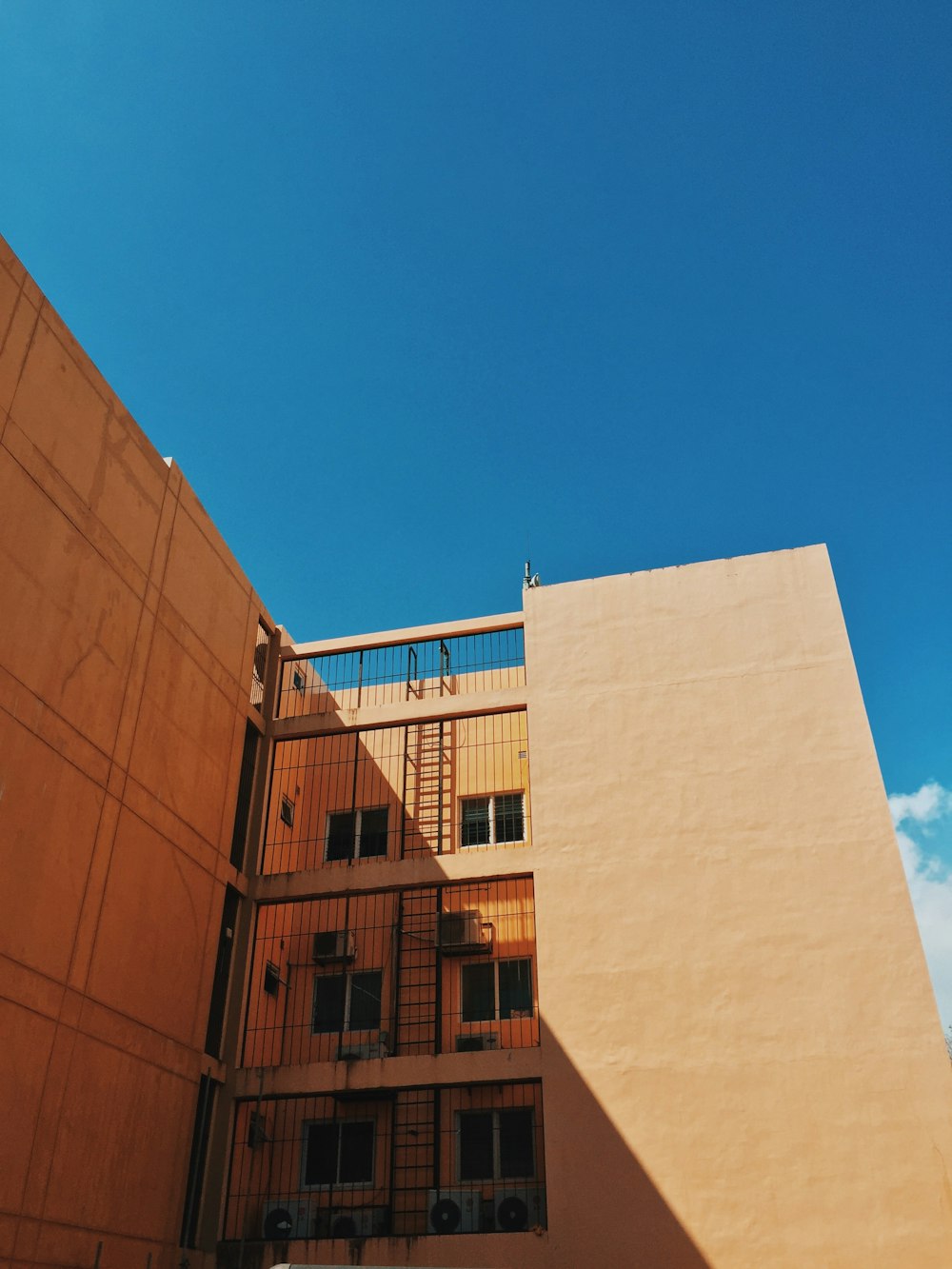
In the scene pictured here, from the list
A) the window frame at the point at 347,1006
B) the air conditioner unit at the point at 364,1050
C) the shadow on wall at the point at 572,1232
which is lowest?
the shadow on wall at the point at 572,1232

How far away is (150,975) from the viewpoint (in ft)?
50.7

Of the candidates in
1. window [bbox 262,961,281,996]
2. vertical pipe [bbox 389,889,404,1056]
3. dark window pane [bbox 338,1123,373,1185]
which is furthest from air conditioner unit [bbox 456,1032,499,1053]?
window [bbox 262,961,281,996]

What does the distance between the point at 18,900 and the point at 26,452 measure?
5726 millimetres

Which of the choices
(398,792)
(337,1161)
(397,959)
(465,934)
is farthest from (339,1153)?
(398,792)

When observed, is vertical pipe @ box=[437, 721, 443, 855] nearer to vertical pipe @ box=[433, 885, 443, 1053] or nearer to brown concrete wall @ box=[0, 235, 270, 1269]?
vertical pipe @ box=[433, 885, 443, 1053]

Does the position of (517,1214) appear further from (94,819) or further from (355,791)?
(94,819)

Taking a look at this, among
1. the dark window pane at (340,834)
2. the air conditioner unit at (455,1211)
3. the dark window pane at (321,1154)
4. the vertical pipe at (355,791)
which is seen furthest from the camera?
the dark window pane at (340,834)

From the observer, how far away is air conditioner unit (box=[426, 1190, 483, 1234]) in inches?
608

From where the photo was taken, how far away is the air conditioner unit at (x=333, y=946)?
768 inches

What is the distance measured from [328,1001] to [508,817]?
4619 mm

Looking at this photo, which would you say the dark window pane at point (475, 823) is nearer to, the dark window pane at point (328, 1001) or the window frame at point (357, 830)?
the window frame at point (357, 830)

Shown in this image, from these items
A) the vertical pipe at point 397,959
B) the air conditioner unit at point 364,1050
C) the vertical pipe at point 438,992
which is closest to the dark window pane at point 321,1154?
the air conditioner unit at point 364,1050

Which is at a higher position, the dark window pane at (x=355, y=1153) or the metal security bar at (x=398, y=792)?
the metal security bar at (x=398, y=792)

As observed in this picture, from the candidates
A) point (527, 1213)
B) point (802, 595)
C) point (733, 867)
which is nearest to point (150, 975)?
point (527, 1213)
